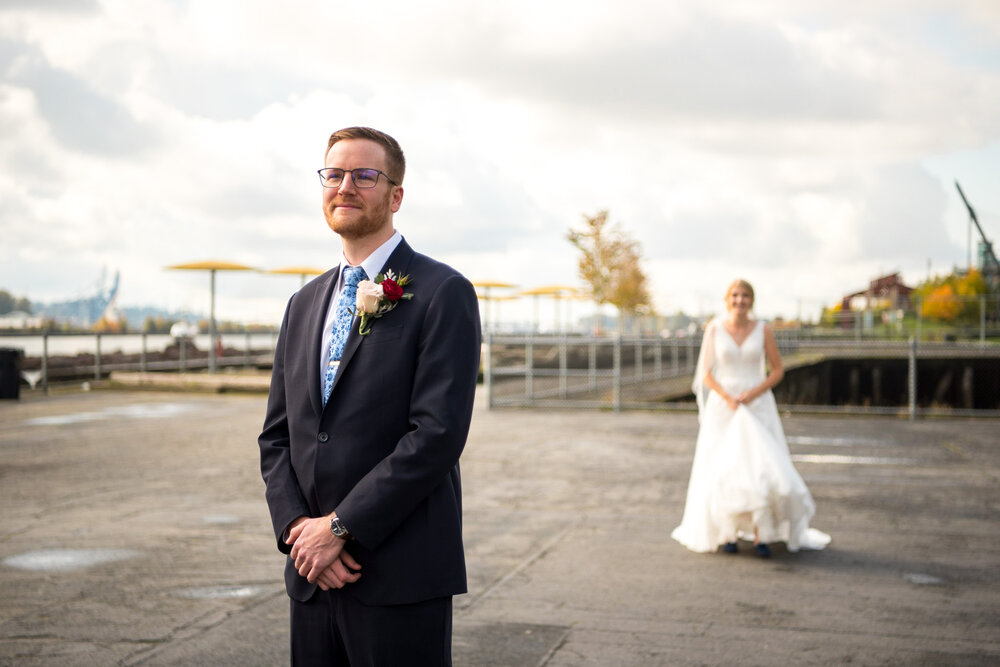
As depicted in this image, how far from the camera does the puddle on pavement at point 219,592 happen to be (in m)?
5.33

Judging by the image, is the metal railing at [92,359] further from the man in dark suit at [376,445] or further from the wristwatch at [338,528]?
the wristwatch at [338,528]

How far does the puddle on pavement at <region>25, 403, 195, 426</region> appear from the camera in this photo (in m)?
14.8

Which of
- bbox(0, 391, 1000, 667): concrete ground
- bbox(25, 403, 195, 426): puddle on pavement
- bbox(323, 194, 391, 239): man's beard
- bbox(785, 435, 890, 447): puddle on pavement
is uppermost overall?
bbox(323, 194, 391, 239): man's beard

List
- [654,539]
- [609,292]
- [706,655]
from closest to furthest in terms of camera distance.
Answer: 1. [706,655]
2. [654,539]
3. [609,292]

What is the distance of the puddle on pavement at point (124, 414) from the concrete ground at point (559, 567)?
327cm

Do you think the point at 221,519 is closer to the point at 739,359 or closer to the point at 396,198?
the point at 739,359

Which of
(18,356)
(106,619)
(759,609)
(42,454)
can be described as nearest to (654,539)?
(759,609)

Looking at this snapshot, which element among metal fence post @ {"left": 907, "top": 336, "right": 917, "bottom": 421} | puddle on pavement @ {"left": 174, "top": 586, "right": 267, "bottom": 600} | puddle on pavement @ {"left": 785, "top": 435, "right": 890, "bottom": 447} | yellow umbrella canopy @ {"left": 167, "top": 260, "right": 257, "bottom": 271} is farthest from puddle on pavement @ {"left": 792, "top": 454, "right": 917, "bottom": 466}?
yellow umbrella canopy @ {"left": 167, "top": 260, "right": 257, "bottom": 271}

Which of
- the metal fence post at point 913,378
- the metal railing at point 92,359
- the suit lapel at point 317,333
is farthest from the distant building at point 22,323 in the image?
the suit lapel at point 317,333

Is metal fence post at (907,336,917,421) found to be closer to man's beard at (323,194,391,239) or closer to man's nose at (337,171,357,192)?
man's beard at (323,194,391,239)

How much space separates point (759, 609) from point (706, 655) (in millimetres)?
912

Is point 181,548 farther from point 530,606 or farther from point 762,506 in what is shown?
point 762,506

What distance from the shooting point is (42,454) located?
36.9 ft

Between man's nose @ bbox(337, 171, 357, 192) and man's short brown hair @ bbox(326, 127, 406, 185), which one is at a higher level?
man's short brown hair @ bbox(326, 127, 406, 185)
